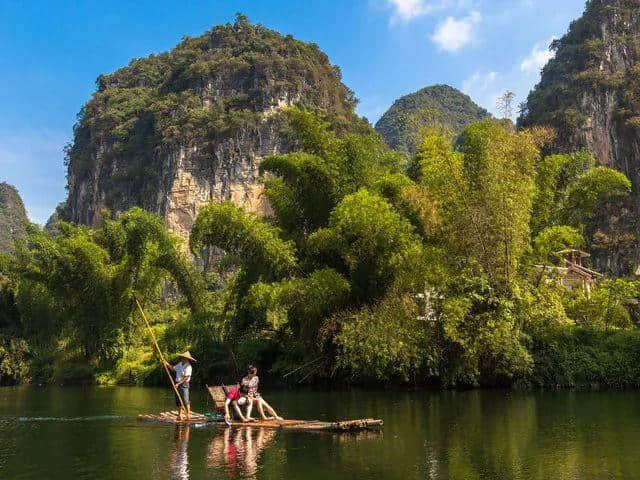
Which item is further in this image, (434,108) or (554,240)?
(434,108)

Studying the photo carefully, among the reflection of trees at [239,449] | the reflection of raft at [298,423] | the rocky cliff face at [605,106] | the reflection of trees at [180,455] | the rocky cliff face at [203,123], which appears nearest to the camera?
the reflection of trees at [180,455]

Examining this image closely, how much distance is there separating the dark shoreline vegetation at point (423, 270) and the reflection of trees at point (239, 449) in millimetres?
6181

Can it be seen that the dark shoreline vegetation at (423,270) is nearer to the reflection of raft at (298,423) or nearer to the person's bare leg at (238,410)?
the person's bare leg at (238,410)

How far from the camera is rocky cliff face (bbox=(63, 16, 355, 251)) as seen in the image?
57656 mm

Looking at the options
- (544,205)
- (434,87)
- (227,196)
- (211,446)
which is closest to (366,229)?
(544,205)

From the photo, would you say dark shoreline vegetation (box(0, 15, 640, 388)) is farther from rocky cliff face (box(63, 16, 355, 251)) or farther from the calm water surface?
rocky cliff face (box(63, 16, 355, 251))

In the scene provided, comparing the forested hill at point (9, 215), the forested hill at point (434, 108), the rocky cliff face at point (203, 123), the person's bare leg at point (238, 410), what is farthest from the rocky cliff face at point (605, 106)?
the forested hill at point (9, 215)

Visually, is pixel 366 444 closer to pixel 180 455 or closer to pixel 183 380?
pixel 180 455

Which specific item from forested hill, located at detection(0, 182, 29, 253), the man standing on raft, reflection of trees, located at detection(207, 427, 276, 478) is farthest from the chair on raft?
forested hill, located at detection(0, 182, 29, 253)

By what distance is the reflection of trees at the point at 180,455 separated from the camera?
7840 millimetres

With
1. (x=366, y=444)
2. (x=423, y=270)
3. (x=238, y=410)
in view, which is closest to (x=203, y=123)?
(x=423, y=270)

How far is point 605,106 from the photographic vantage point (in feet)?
196

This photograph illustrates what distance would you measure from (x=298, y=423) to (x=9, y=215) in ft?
328

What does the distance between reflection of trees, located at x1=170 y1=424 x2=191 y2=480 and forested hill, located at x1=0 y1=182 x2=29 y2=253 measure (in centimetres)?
8237
